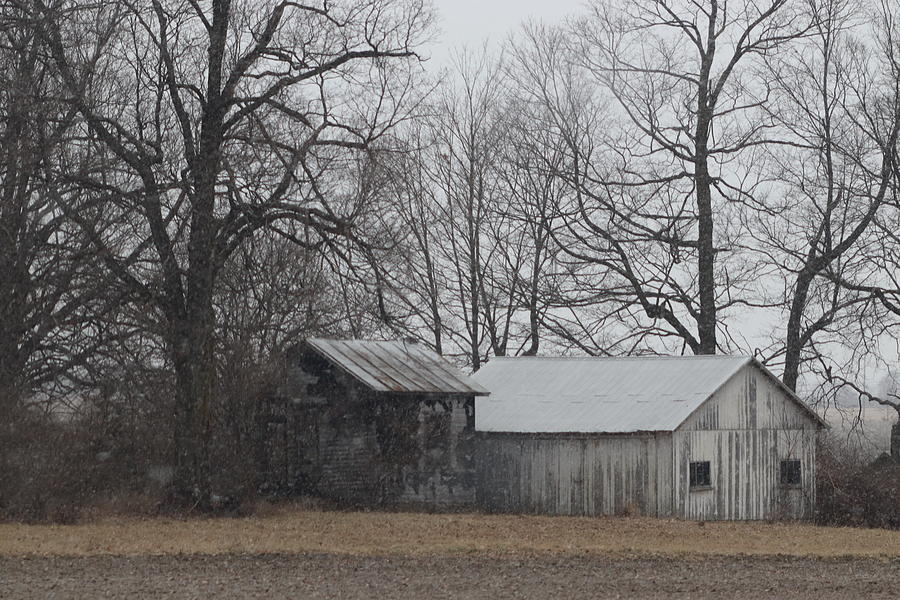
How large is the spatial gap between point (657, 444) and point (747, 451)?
3.02 meters

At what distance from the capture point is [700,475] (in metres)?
30.1

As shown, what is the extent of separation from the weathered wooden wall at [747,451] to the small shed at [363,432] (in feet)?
16.0

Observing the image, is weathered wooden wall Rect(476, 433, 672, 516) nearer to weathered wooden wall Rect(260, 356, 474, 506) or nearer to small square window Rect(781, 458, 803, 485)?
weathered wooden wall Rect(260, 356, 474, 506)

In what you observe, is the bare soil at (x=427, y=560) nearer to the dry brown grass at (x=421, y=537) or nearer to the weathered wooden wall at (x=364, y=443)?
the dry brown grass at (x=421, y=537)

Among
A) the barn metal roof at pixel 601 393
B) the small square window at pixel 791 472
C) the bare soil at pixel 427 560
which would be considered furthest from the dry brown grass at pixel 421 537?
the small square window at pixel 791 472

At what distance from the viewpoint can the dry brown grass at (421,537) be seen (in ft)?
66.1

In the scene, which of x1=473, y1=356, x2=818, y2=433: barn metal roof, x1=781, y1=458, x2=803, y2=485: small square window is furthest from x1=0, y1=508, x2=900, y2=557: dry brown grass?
x1=781, y1=458, x2=803, y2=485: small square window

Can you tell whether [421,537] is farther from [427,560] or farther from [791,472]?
[791,472]

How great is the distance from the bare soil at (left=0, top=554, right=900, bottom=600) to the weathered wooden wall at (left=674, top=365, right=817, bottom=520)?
9503 mm

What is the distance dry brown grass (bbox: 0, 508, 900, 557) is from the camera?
20.1 metres

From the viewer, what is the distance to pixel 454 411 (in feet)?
98.9

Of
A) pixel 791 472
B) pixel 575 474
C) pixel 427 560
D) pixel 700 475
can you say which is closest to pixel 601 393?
pixel 575 474

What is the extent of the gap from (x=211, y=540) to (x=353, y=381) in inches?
352

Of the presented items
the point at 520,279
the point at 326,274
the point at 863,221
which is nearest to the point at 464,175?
the point at 520,279
